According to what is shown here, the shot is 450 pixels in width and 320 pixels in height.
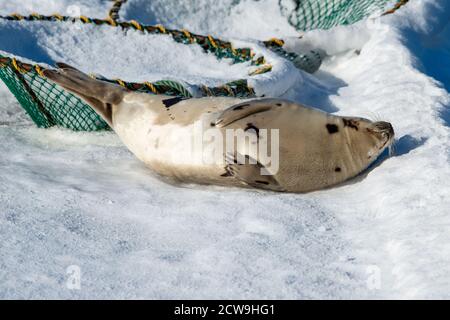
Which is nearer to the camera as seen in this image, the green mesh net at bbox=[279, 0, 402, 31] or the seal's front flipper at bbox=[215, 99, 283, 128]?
the seal's front flipper at bbox=[215, 99, 283, 128]

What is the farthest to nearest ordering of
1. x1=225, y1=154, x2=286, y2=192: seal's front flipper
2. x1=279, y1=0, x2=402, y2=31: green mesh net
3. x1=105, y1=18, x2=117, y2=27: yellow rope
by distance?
x1=279, y1=0, x2=402, y2=31: green mesh net < x1=105, y1=18, x2=117, y2=27: yellow rope < x1=225, y1=154, x2=286, y2=192: seal's front flipper

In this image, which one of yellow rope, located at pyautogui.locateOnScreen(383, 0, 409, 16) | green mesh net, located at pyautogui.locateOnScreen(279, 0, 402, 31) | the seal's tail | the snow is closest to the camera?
the snow

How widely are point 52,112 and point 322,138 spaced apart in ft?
5.91

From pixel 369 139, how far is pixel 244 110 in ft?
2.16

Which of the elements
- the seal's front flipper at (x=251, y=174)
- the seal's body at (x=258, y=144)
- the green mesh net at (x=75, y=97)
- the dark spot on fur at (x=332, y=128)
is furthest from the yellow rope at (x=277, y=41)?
the seal's front flipper at (x=251, y=174)

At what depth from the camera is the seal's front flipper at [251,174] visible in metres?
3.85

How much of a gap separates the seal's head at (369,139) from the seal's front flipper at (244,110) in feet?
1.32

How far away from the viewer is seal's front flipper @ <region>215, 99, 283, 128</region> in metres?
3.97

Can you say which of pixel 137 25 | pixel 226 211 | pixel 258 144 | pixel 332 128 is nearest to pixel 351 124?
pixel 332 128

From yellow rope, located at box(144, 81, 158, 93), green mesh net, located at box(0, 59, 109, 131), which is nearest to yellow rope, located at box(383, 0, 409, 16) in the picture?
yellow rope, located at box(144, 81, 158, 93)

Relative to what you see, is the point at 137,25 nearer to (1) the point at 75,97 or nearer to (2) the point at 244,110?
(1) the point at 75,97

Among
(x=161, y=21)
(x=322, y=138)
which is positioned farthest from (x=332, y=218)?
(x=161, y=21)

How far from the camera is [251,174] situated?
3850 millimetres

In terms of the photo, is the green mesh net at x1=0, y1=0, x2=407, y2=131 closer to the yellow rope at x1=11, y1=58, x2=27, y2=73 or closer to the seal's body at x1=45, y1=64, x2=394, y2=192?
the yellow rope at x1=11, y1=58, x2=27, y2=73
